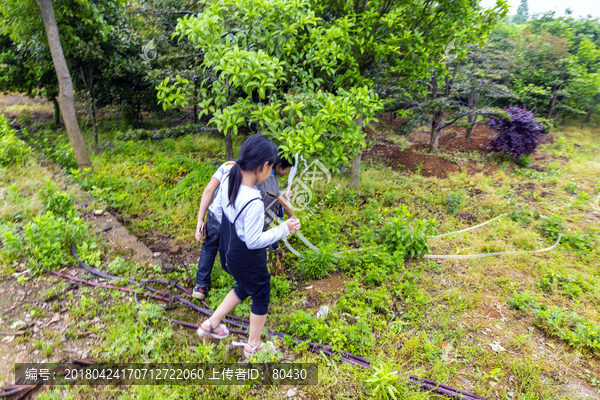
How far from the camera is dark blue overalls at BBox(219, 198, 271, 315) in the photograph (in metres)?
2.19

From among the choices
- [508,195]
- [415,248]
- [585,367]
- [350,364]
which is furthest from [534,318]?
[508,195]

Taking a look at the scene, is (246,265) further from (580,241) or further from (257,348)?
(580,241)

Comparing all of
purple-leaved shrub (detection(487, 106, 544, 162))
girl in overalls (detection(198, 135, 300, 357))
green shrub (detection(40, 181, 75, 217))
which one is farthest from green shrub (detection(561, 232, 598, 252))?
green shrub (detection(40, 181, 75, 217))

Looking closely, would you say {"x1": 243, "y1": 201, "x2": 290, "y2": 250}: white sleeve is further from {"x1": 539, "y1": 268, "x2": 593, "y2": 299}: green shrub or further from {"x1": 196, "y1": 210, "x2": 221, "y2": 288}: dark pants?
{"x1": 539, "y1": 268, "x2": 593, "y2": 299}: green shrub

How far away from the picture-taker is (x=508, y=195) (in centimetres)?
623

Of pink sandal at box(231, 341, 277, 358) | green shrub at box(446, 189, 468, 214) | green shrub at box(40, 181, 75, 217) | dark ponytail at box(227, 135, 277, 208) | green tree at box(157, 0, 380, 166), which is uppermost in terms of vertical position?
green tree at box(157, 0, 380, 166)

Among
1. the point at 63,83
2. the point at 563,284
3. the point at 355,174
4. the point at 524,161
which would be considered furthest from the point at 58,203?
the point at 524,161

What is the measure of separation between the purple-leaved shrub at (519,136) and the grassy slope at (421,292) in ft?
4.87

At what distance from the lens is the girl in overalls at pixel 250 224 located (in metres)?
2.11

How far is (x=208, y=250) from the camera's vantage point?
3012 millimetres

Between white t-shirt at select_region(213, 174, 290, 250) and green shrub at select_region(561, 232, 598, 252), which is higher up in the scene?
white t-shirt at select_region(213, 174, 290, 250)

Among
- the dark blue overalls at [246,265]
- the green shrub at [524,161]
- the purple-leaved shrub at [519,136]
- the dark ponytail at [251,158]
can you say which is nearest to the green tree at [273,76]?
the dark ponytail at [251,158]

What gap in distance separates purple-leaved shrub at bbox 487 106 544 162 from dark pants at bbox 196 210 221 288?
8.00 meters

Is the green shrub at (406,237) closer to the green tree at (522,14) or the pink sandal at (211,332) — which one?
the pink sandal at (211,332)
